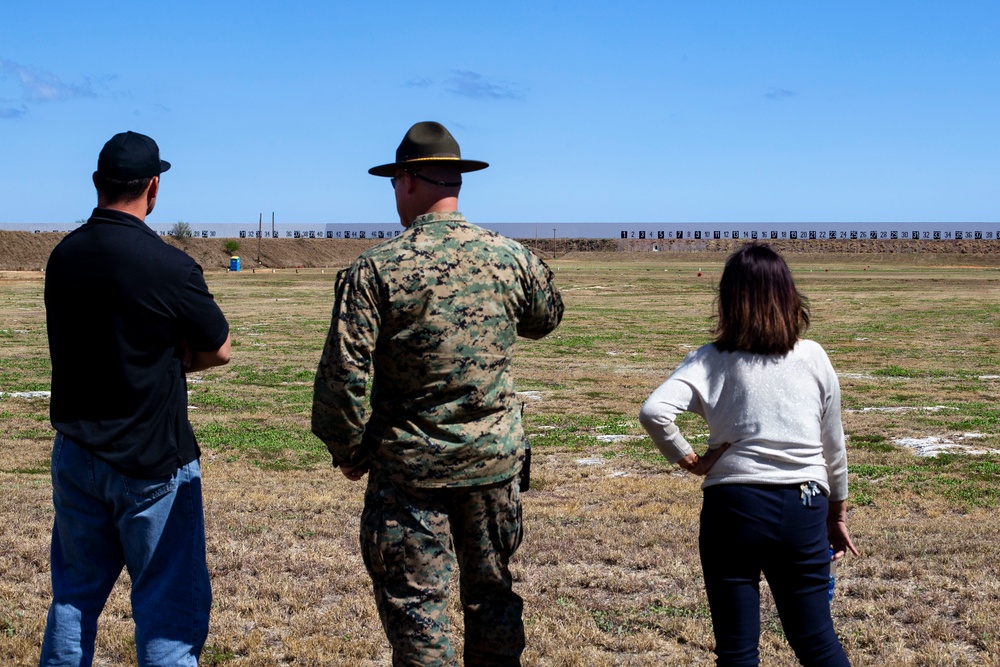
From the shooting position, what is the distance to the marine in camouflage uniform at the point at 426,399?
3383 millimetres

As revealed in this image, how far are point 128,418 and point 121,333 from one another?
0.27 metres

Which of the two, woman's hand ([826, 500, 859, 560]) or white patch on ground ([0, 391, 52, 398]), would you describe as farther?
white patch on ground ([0, 391, 52, 398])

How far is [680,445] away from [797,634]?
2.30ft

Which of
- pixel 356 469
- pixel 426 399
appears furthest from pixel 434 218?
pixel 356 469

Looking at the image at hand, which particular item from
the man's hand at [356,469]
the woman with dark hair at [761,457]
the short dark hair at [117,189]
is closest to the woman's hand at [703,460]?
the woman with dark hair at [761,457]

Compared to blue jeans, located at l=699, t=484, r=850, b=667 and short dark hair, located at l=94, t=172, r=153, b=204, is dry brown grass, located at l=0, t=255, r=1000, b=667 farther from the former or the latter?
short dark hair, located at l=94, t=172, r=153, b=204

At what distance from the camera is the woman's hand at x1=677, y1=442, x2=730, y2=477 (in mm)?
3352

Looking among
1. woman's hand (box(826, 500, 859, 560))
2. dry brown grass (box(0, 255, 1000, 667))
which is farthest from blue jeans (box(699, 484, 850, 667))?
dry brown grass (box(0, 255, 1000, 667))

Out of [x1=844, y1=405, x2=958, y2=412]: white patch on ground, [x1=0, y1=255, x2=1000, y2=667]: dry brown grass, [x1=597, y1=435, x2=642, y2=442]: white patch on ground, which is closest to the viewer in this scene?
[x1=0, y1=255, x2=1000, y2=667]: dry brown grass

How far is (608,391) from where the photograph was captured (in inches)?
600

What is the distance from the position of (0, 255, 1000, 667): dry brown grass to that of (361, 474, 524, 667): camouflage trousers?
1.29m

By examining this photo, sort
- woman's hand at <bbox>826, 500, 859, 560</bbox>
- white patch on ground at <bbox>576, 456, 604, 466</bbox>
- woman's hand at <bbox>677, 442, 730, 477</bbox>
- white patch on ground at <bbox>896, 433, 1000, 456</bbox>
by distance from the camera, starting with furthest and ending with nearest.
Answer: white patch on ground at <bbox>896, 433, 1000, 456</bbox>, white patch on ground at <bbox>576, 456, 604, 466</bbox>, woman's hand at <bbox>826, 500, 859, 560</bbox>, woman's hand at <bbox>677, 442, 730, 477</bbox>

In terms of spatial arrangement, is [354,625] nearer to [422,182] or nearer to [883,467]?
[422,182]

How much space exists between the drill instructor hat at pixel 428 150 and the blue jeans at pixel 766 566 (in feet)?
4.62
